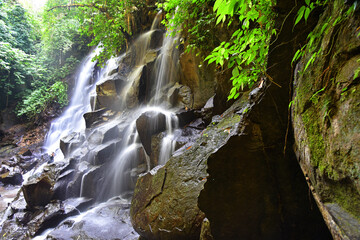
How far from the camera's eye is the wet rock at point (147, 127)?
254 inches

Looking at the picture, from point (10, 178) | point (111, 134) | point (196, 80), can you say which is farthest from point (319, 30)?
point (10, 178)

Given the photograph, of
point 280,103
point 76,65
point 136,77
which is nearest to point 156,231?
point 280,103

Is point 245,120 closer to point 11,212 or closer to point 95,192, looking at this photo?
point 95,192

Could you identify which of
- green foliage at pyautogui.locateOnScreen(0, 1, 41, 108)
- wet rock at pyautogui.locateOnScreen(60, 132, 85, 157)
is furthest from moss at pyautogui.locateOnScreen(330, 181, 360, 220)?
green foliage at pyautogui.locateOnScreen(0, 1, 41, 108)

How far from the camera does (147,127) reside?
6.48 meters

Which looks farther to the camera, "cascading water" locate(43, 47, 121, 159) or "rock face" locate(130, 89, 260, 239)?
"cascading water" locate(43, 47, 121, 159)

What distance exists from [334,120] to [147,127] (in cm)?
567

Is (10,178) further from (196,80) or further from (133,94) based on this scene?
(196,80)

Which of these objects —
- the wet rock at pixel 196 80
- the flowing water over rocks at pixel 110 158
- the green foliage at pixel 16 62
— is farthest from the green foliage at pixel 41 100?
the wet rock at pixel 196 80

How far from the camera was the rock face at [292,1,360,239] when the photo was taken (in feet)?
3.62

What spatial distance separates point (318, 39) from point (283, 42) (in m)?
0.48

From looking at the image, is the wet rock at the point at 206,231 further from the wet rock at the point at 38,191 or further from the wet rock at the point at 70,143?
the wet rock at the point at 70,143

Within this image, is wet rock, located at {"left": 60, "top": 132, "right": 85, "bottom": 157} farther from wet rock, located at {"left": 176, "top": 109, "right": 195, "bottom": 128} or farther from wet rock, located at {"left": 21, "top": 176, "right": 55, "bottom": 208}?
wet rock, located at {"left": 176, "top": 109, "right": 195, "bottom": 128}

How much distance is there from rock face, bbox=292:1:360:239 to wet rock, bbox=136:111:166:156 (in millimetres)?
5254
